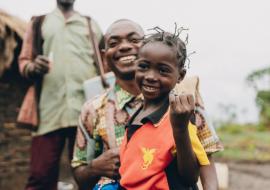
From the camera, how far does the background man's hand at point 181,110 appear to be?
2719mm

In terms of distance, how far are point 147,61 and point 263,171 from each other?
8.73 m

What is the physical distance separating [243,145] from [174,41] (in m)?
11.9

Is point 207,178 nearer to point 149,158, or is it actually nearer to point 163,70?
point 149,158

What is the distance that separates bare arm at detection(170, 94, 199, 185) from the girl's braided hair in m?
0.26

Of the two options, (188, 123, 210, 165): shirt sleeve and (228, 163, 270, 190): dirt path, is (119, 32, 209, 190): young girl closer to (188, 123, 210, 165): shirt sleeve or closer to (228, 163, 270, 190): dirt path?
(188, 123, 210, 165): shirt sleeve

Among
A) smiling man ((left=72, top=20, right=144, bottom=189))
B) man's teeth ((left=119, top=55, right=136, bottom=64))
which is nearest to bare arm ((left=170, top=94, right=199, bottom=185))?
smiling man ((left=72, top=20, right=144, bottom=189))

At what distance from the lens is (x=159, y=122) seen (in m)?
3.02

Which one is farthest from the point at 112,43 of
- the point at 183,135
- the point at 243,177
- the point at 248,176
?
the point at 248,176

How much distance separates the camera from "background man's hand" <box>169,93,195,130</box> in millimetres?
2719

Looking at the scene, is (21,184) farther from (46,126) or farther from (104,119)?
(104,119)

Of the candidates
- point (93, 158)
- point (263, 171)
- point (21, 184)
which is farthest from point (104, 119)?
point (263, 171)

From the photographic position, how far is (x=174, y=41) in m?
3.03

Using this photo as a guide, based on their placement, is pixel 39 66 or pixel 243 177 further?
pixel 243 177

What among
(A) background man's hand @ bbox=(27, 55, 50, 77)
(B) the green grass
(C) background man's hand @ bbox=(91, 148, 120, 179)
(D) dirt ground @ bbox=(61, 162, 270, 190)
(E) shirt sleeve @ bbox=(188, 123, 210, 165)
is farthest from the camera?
(B) the green grass
